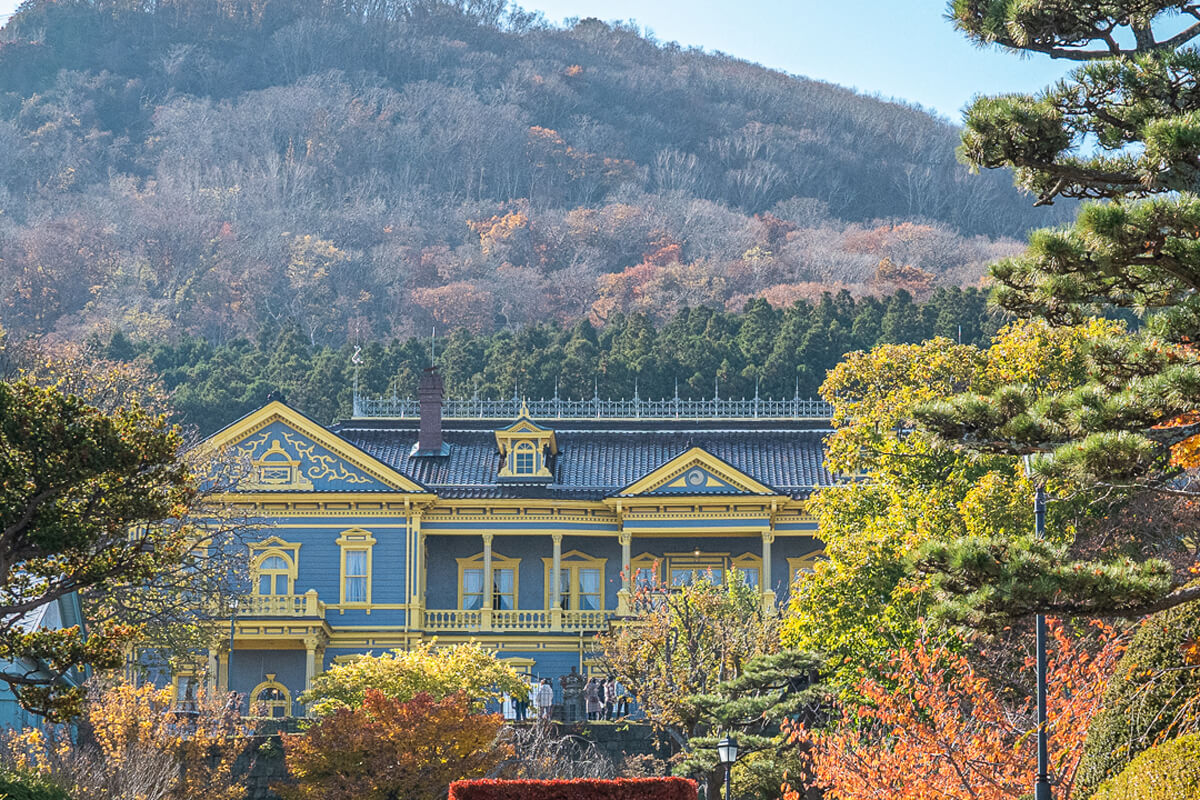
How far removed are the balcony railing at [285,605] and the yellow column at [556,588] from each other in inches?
237

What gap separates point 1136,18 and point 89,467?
11.5 meters

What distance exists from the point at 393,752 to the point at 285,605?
1761 centimetres

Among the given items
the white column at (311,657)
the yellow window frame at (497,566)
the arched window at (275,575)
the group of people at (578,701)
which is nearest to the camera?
the group of people at (578,701)

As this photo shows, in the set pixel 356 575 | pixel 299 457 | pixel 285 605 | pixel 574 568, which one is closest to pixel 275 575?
pixel 285 605

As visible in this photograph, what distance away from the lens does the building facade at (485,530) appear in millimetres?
45906

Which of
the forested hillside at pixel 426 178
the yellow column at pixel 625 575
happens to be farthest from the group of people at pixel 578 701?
the forested hillside at pixel 426 178

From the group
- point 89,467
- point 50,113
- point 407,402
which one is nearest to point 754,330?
point 407,402

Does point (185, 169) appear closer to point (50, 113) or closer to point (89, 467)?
point (50, 113)

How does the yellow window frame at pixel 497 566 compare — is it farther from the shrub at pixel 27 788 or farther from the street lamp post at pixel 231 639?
the shrub at pixel 27 788

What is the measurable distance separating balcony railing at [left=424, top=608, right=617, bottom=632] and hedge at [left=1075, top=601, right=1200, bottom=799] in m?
30.8

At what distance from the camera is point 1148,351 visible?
627 inches

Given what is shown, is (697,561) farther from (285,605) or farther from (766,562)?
(285,605)

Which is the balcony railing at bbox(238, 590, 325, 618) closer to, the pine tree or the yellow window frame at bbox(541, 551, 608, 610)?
the yellow window frame at bbox(541, 551, 608, 610)

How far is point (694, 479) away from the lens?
155 ft
